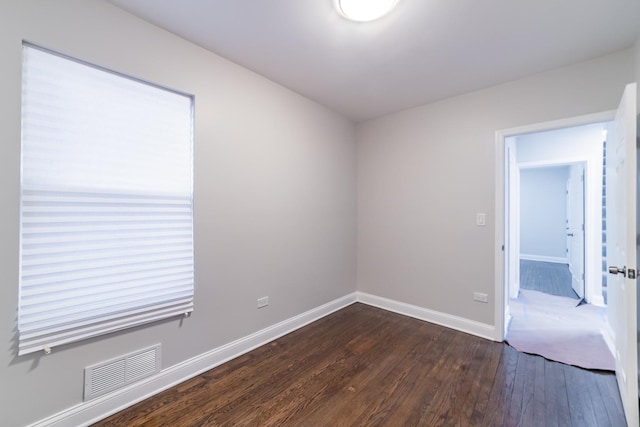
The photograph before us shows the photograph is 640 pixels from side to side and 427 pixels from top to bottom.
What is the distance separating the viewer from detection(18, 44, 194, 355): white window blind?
4.76 feet

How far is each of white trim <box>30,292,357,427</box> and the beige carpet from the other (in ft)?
7.60

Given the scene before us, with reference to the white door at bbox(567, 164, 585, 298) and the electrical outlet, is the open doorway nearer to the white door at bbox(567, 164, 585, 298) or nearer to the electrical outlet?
the white door at bbox(567, 164, 585, 298)

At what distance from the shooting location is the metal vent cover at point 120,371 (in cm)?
162

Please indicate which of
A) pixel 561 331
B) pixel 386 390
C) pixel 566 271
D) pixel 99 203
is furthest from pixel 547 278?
pixel 99 203

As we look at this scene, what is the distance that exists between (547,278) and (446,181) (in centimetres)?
395

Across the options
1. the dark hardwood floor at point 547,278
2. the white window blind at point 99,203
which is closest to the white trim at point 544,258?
the dark hardwood floor at point 547,278

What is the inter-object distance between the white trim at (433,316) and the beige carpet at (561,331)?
0.23 meters

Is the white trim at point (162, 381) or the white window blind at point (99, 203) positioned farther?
the white trim at point (162, 381)

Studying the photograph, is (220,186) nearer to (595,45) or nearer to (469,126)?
(469,126)

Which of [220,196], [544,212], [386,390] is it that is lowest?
[386,390]

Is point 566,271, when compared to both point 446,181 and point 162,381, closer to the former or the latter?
point 446,181

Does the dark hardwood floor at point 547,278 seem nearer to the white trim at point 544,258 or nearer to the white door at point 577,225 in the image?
the white door at point 577,225

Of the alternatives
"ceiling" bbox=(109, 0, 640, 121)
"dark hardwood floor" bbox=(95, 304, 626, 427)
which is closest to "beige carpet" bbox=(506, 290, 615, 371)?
"dark hardwood floor" bbox=(95, 304, 626, 427)

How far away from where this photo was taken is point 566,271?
18.8 feet
